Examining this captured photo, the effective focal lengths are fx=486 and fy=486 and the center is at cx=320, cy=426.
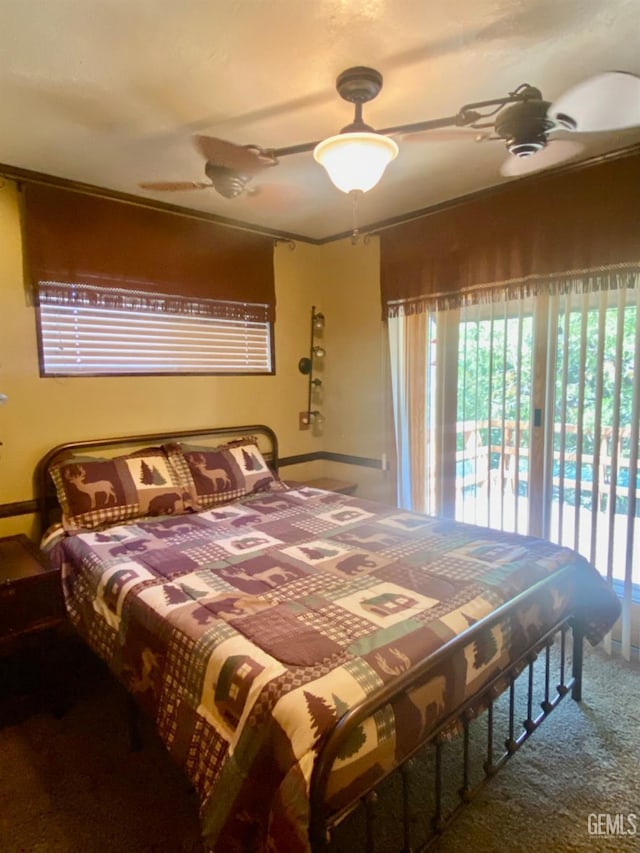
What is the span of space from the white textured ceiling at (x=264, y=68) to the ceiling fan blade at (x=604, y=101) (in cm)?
11

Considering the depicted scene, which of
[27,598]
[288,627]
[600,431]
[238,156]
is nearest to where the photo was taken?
[288,627]

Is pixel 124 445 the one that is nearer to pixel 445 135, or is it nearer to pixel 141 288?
pixel 141 288

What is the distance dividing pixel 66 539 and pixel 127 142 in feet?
6.02

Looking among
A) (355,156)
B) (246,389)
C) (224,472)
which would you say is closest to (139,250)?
(246,389)

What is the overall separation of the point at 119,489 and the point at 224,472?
0.61 m

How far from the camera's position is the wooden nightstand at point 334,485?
3559mm

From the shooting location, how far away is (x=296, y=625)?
4.67 feet

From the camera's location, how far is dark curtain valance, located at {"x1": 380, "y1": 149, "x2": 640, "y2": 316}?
229 centimetres

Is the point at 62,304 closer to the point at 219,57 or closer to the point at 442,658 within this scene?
the point at 219,57

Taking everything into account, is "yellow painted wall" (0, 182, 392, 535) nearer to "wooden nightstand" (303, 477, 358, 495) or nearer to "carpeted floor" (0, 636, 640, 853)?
"wooden nightstand" (303, 477, 358, 495)

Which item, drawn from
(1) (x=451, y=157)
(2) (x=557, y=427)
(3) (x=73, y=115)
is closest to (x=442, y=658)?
(2) (x=557, y=427)

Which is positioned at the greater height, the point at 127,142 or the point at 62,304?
the point at 127,142

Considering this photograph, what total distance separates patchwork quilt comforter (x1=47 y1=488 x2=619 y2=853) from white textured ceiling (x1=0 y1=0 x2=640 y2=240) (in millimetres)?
1777

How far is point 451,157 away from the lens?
2.36 m
